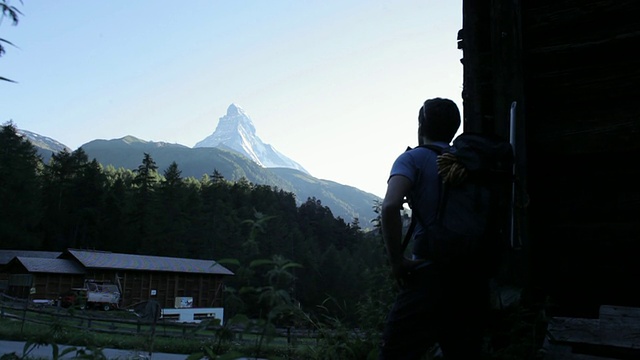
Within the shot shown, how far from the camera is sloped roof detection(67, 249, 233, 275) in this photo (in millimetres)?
53062

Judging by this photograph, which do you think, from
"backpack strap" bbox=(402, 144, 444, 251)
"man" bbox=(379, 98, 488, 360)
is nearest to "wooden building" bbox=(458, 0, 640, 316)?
"backpack strap" bbox=(402, 144, 444, 251)

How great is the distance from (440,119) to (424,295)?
1.04m

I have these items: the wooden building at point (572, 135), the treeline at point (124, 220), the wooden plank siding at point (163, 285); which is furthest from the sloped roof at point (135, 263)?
the wooden building at point (572, 135)

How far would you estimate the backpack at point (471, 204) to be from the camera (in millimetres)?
2762

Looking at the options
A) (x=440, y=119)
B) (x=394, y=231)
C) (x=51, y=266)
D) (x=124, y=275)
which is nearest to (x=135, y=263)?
(x=124, y=275)

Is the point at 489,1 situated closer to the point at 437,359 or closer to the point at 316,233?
the point at 437,359

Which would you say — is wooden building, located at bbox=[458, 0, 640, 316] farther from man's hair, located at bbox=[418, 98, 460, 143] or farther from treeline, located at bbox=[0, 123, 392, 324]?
Answer: treeline, located at bbox=[0, 123, 392, 324]

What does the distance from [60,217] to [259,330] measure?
296ft

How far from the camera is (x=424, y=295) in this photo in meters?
2.76

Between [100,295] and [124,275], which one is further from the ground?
[124,275]

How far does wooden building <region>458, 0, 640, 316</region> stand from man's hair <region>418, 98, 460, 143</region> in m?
1.11

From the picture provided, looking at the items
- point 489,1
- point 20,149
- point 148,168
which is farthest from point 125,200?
point 489,1

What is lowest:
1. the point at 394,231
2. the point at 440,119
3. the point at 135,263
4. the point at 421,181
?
the point at 135,263

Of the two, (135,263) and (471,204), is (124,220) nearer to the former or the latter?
(135,263)
